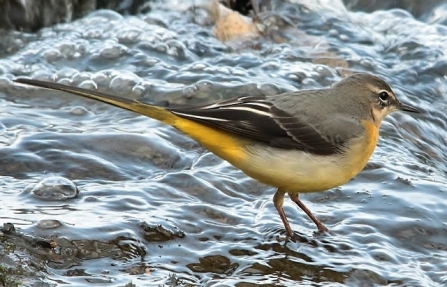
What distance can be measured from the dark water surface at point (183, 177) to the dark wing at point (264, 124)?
2.47ft

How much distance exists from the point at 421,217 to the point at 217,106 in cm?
215

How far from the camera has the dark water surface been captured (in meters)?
6.12

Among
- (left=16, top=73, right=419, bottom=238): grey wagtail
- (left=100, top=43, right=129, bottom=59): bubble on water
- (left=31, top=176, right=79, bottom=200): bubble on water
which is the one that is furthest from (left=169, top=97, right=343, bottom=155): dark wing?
(left=100, top=43, right=129, bottom=59): bubble on water

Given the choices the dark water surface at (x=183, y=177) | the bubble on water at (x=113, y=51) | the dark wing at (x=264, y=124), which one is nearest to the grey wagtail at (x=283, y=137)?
the dark wing at (x=264, y=124)

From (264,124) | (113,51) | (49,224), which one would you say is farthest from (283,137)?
(113,51)

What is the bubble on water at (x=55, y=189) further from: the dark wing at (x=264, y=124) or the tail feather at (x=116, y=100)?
the dark wing at (x=264, y=124)

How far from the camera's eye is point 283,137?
23.0ft

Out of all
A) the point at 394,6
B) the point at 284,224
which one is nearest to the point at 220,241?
the point at 284,224

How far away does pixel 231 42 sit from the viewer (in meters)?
12.5

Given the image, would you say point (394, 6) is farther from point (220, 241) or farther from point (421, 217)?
point (220, 241)

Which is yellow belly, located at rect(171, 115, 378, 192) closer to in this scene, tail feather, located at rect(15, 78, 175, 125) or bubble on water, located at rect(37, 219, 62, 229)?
tail feather, located at rect(15, 78, 175, 125)

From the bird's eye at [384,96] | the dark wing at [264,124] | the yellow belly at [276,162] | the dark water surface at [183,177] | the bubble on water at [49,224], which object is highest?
the bird's eye at [384,96]

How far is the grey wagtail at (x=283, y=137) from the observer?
6.82 meters

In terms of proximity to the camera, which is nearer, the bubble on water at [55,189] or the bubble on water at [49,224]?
the bubble on water at [49,224]
